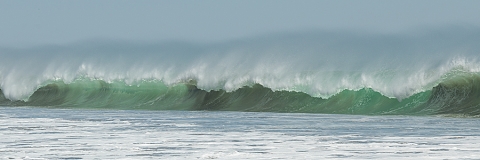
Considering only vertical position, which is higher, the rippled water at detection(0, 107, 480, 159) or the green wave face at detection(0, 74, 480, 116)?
the green wave face at detection(0, 74, 480, 116)

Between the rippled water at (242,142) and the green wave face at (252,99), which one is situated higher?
the green wave face at (252,99)

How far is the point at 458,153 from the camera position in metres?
8.45

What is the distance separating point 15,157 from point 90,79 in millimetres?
27406

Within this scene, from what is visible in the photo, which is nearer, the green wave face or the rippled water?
the rippled water

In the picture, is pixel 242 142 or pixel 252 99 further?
pixel 252 99

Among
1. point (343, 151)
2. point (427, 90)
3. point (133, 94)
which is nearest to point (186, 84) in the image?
point (133, 94)

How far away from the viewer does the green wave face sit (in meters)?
21.2

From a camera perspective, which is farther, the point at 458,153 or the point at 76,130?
the point at 76,130

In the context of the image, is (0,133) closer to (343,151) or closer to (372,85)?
(343,151)

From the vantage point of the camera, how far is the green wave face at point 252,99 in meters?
21.2

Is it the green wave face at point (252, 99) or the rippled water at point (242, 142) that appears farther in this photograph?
the green wave face at point (252, 99)

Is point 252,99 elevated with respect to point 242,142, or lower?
elevated

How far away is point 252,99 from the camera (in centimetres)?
2628

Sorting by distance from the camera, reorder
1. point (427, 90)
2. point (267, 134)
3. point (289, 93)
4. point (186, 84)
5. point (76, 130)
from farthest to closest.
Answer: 1. point (186, 84)
2. point (289, 93)
3. point (427, 90)
4. point (76, 130)
5. point (267, 134)
